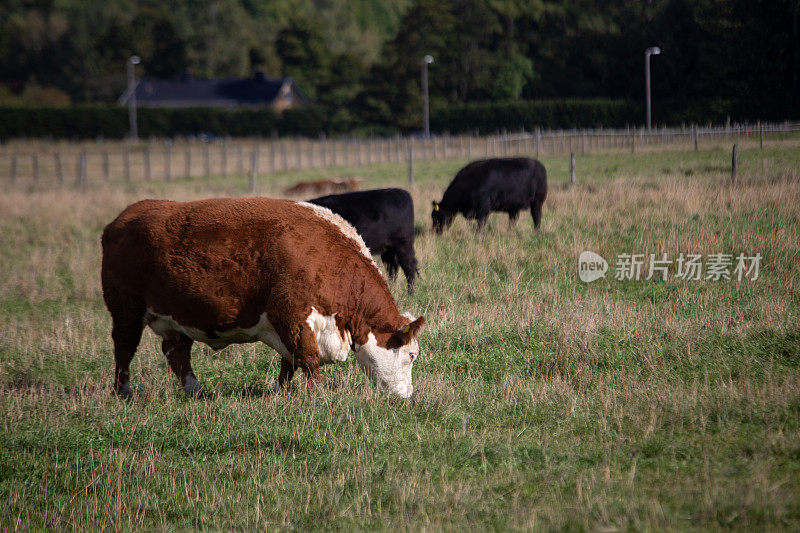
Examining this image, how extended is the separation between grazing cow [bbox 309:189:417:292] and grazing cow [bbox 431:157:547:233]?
3.59m

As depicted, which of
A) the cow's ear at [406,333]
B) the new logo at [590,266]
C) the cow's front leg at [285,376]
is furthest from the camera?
the new logo at [590,266]

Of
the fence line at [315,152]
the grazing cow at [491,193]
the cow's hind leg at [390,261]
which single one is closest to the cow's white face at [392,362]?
the cow's hind leg at [390,261]

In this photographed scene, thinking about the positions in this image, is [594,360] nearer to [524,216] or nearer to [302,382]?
[302,382]

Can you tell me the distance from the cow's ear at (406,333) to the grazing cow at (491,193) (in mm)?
8276

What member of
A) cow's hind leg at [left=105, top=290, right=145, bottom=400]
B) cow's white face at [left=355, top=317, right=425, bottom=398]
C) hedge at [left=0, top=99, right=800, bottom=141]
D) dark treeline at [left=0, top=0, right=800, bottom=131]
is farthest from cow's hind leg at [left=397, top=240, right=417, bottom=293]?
hedge at [left=0, top=99, right=800, bottom=141]

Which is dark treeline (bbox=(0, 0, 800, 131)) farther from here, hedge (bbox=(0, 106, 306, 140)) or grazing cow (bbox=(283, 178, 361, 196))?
grazing cow (bbox=(283, 178, 361, 196))

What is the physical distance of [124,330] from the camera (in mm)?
6500

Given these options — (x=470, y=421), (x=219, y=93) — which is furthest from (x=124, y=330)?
(x=219, y=93)

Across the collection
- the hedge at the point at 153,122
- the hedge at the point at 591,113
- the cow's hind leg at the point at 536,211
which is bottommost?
the cow's hind leg at the point at 536,211

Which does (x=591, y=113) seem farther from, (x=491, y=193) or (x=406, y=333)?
(x=406, y=333)

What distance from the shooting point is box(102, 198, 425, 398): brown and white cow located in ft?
19.2

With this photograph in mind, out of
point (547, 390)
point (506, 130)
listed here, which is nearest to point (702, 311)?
point (547, 390)

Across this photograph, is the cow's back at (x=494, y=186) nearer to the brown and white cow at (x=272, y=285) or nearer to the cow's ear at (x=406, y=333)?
the brown and white cow at (x=272, y=285)

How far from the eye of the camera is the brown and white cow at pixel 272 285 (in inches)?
231
